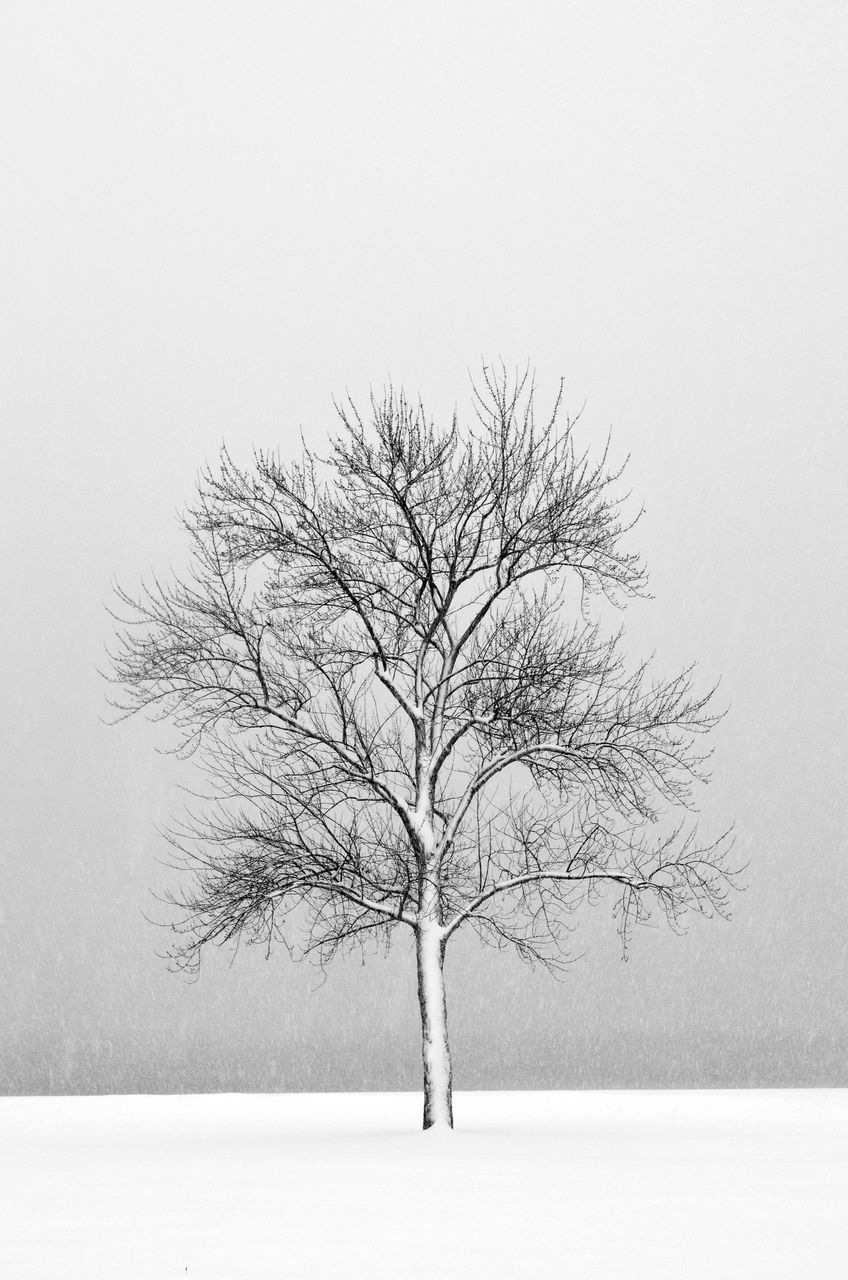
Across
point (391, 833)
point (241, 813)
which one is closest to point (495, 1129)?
point (391, 833)

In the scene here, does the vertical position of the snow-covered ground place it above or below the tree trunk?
below

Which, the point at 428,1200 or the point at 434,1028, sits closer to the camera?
the point at 428,1200

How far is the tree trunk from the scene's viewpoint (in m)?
22.4

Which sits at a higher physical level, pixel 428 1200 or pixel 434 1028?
pixel 434 1028

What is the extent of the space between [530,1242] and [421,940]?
12.3m

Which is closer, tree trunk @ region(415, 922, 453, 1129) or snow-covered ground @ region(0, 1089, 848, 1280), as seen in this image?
snow-covered ground @ region(0, 1089, 848, 1280)

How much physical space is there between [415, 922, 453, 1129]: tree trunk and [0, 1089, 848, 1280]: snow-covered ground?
939mm

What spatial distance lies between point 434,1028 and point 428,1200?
936 centimetres

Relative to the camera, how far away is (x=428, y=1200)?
43.0 feet

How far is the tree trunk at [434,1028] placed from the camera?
2236cm

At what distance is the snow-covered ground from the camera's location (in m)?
9.67

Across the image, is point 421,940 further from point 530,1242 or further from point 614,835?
point 530,1242

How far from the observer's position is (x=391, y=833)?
2331 centimetres

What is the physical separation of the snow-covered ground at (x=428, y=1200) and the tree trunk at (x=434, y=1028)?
3.08 ft
